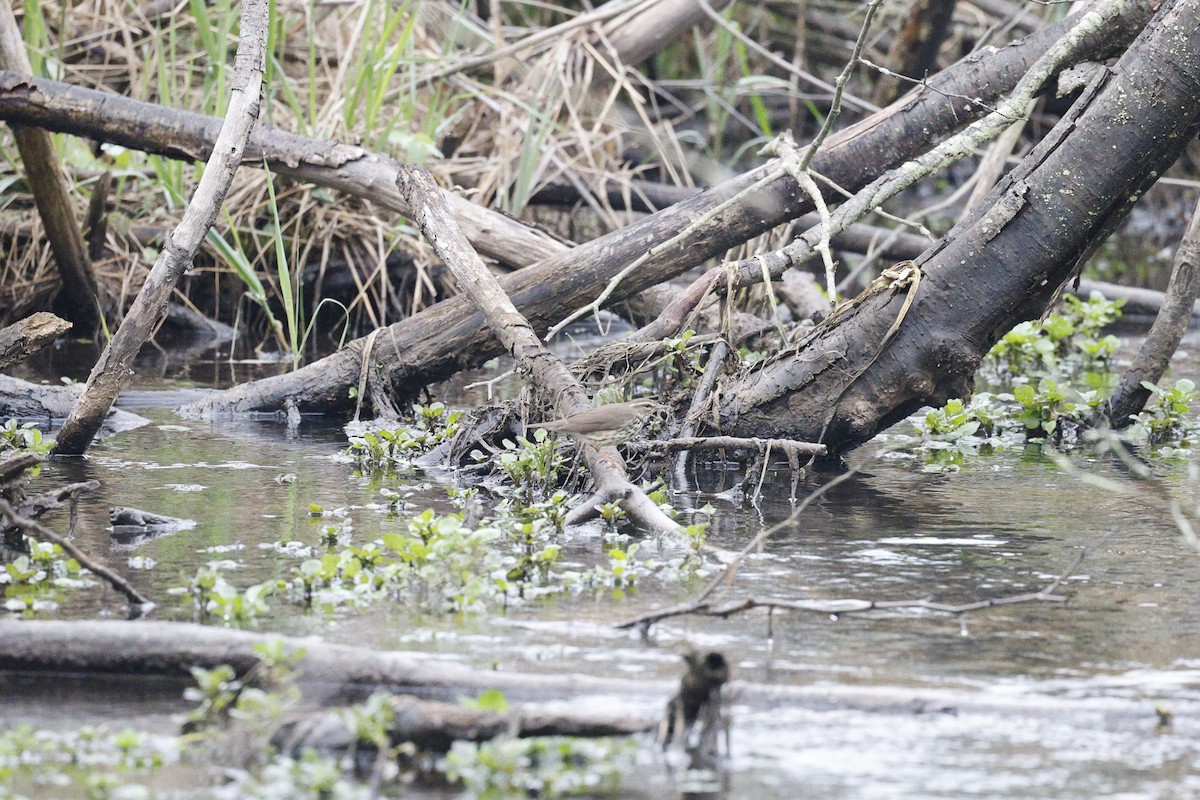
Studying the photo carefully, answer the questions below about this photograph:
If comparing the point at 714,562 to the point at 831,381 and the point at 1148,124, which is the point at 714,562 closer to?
the point at 831,381

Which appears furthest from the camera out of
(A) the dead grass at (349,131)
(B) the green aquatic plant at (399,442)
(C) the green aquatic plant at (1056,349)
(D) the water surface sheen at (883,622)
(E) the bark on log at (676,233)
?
(A) the dead grass at (349,131)

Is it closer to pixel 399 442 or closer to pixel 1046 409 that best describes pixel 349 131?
pixel 399 442

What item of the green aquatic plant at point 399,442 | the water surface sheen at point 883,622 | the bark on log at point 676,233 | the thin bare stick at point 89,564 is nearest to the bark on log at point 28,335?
the water surface sheen at point 883,622

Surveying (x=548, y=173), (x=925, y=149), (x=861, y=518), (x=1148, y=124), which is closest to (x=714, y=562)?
(x=861, y=518)

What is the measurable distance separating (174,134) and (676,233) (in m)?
2.31

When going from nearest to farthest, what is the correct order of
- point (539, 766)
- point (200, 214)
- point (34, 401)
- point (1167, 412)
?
1. point (539, 766)
2. point (200, 214)
3. point (1167, 412)
4. point (34, 401)

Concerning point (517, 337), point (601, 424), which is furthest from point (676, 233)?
point (601, 424)

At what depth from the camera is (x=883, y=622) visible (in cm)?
342

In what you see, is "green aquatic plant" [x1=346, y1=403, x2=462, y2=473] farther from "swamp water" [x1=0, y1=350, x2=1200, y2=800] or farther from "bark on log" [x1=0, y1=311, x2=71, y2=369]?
"bark on log" [x1=0, y1=311, x2=71, y2=369]

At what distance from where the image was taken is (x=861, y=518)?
184 inches

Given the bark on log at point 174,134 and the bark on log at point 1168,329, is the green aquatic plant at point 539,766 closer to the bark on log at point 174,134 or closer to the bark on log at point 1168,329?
the bark on log at point 1168,329

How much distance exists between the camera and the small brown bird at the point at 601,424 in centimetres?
452

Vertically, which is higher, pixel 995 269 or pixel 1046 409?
pixel 995 269

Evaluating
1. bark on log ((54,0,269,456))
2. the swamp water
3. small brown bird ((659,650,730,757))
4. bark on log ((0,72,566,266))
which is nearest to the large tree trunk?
the swamp water
